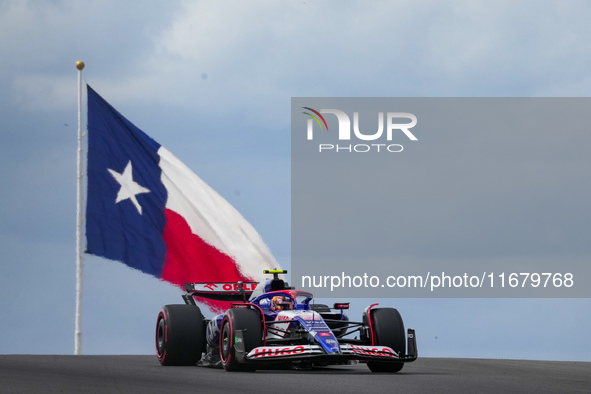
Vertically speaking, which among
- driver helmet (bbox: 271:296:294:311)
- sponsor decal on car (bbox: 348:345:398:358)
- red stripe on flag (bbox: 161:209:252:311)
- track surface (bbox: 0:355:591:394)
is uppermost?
red stripe on flag (bbox: 161:209:252:311)

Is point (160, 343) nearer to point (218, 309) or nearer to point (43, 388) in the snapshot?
point (218, 309)

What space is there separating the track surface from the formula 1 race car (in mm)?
375

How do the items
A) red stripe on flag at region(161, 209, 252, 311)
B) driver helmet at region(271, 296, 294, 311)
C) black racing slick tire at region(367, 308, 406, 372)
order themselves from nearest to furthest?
black racing slick tire at region(367, 308, 406, 372) < driver helmet at region(271, 296, 294, 311) < red stripe on flag at region(161, 209, 252, 311)

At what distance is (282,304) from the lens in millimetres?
20797

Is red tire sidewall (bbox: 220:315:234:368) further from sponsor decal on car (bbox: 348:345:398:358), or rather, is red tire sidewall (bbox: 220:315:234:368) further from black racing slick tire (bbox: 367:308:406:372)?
black racing slick tire (bbox: 367:308:406:372)

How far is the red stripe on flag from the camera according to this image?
26797mm

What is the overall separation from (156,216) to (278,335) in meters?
8.71

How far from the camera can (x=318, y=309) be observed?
2141 centimetres

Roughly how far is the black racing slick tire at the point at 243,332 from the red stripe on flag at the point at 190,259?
7.67m

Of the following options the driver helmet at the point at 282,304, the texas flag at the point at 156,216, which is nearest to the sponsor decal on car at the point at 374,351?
the driver helmet at the point at 282,304

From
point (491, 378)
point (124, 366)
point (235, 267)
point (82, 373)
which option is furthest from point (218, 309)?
point (491, 378)

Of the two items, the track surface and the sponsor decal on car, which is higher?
the sponsor decal on car

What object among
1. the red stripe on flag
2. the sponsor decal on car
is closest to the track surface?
the sponsor decal on car

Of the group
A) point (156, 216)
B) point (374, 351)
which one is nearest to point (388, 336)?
point (374, 351)
